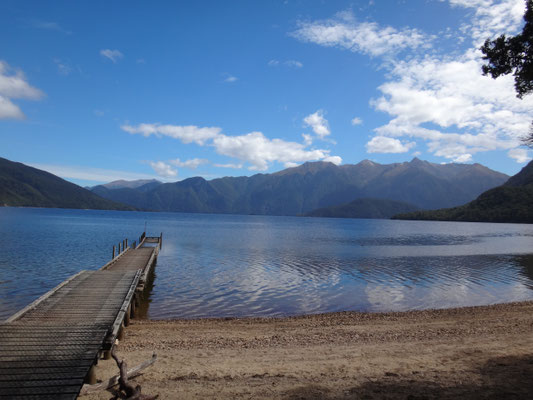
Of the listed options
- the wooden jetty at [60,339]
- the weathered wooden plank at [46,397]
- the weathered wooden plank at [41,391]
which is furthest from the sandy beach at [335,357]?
the weathered wooden plank at [46,397]

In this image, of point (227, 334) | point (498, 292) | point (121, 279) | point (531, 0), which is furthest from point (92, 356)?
point (498, 292)

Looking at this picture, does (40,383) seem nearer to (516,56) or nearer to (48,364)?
(48,364)

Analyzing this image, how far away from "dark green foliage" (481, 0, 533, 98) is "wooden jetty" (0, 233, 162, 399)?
51.2 feet

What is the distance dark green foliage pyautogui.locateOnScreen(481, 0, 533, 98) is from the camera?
35.1 ft

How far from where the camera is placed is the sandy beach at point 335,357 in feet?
30.6

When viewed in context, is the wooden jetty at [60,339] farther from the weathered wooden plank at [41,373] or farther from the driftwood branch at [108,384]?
the driftwood branch at [108,384]

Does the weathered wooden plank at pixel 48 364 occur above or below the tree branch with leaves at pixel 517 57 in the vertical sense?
below

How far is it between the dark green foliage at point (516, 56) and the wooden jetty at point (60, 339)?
51.2 ft

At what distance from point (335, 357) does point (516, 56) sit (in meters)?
11.8

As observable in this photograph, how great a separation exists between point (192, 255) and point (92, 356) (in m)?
39.4

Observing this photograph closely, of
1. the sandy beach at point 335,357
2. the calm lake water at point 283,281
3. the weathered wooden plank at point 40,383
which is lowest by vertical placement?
the calm lake water at point 283,281

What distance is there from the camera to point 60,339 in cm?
1121

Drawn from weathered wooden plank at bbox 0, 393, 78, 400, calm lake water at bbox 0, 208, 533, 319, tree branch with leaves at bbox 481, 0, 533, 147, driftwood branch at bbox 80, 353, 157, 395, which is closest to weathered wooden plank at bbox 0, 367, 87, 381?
driftwood branch at bbox 80, 353, 157, 395

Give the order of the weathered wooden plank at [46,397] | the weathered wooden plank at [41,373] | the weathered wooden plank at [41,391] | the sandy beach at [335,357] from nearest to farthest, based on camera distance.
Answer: the weathered wooden plank at [46,397] → the weathered wooden plank at [41,391] → the weathered wooden plank at [41,373] → the sandy beach at [335,357]
